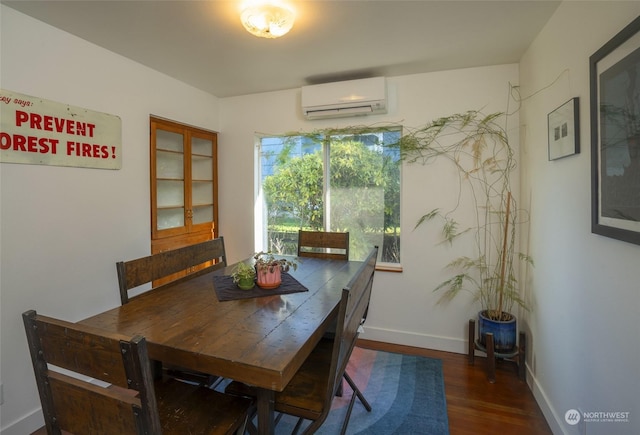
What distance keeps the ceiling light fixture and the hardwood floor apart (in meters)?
2.49

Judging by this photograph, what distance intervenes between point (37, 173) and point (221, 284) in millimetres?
1305

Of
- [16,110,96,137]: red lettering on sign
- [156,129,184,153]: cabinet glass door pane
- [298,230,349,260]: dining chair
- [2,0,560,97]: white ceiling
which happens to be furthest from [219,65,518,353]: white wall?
[16,110,96,137]: red lettering on sign

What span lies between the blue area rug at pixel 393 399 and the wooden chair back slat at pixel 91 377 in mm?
1151

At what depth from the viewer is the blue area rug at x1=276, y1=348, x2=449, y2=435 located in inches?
71.3

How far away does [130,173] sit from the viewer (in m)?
2.47

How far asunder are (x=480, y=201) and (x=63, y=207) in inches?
122

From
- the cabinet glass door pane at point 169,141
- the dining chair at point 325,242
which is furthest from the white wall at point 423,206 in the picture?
the cabinet glass door pane at point 169,141

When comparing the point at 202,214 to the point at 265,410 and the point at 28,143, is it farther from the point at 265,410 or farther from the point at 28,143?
the point at 265,410

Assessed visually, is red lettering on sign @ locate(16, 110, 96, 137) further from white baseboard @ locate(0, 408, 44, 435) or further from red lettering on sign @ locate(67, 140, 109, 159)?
white baseboard @ locate(0, 408, 44, 435)

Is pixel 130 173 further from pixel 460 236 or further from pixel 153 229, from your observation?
pixel 460 236

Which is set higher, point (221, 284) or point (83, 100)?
point (83, 100)

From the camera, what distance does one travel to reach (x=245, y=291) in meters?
1.72

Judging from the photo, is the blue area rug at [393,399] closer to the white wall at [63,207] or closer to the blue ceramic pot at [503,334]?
the blue ceramic pot at [503,334]

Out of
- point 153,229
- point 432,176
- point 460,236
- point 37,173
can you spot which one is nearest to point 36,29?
point 37,173
